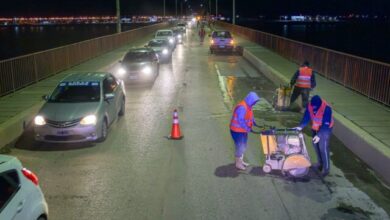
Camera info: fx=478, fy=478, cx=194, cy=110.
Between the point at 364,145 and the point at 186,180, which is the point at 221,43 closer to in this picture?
the point at 364,145

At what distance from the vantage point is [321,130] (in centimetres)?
856

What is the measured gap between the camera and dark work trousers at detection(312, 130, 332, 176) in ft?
28.1

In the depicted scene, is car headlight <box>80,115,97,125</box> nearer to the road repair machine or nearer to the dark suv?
the road repair machine

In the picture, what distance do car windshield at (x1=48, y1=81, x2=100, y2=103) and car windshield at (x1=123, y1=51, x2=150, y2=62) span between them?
32.0 feet

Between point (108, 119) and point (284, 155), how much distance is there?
514 cm

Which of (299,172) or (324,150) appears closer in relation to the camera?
(299,172)

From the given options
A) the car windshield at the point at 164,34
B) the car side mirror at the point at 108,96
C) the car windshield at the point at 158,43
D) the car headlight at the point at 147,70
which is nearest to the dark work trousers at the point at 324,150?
the car side mirror at the point at 108,96

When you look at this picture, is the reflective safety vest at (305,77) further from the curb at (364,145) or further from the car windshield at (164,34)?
the car windshield at (164,34)

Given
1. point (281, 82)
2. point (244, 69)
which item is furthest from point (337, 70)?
point (244, 69)

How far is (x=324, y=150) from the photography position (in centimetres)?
868

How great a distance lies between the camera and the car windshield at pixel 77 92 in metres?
11.9

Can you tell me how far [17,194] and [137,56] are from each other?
17745 mm

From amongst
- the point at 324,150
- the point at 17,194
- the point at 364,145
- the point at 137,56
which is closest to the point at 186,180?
the point at 324,150

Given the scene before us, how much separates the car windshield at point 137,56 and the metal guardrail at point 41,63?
334 cm
